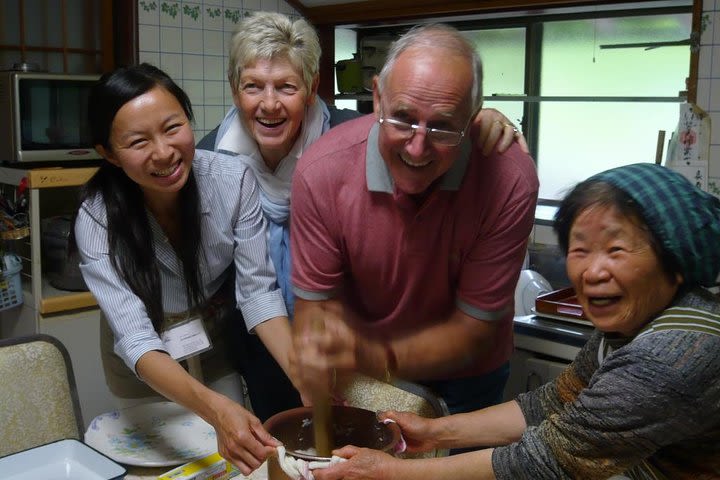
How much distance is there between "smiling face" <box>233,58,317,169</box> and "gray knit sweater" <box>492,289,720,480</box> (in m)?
0.89

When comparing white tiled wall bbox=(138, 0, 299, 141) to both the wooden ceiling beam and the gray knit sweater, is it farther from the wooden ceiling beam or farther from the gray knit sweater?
the gray knit sweater

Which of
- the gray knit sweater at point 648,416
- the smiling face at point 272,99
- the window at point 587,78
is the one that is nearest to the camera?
the gray knit sweater at point 648,416

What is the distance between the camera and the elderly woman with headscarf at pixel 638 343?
101cm

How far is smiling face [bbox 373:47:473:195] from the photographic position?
50.1 inches

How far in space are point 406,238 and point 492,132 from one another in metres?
0.26

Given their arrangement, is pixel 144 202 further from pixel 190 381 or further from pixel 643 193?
pixel 643 193

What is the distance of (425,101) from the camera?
1271mm

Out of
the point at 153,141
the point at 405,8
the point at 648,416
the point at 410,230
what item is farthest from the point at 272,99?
the point at 405,8

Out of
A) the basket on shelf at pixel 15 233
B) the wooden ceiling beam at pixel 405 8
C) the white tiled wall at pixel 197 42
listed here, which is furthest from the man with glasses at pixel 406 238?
the white tiled wall at pixel 197 42

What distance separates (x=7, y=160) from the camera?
9.25ft

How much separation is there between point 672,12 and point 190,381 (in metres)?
2.07

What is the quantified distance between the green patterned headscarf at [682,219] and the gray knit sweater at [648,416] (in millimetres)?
68

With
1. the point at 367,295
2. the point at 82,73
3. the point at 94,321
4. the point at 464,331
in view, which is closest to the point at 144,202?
the point at 367,295

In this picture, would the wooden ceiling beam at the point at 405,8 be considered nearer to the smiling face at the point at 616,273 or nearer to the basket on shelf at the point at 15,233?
the basket on shelf at the point at 15,233
